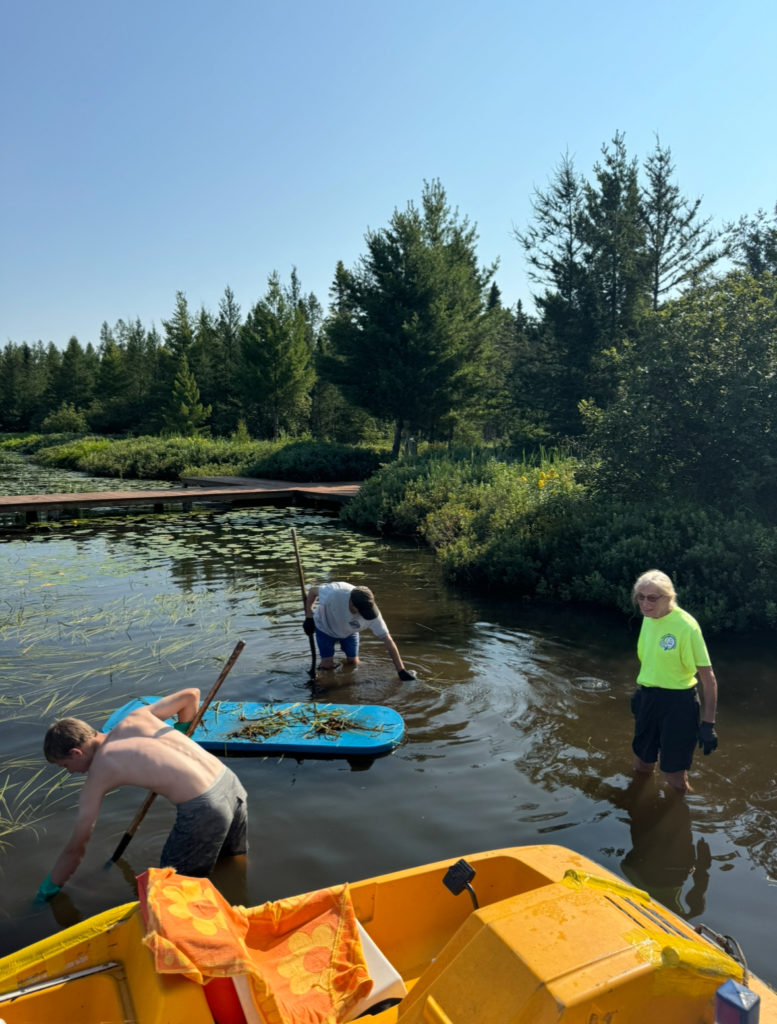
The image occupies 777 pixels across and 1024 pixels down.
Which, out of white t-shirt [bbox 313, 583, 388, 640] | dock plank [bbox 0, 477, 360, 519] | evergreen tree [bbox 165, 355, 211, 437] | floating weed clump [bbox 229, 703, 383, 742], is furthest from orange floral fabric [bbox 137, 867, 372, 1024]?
evergreen tree [bbox 165, 355, 211, 437]

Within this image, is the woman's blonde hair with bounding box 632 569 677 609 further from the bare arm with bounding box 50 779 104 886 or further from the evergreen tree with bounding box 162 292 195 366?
the evergreen tree with bounding box 162 292 195 366

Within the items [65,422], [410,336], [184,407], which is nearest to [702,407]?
[410,336]

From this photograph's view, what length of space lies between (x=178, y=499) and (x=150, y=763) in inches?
692

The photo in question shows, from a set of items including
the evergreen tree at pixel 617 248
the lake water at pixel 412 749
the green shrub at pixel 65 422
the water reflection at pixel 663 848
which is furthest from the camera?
the green shrub at pixel 65 422

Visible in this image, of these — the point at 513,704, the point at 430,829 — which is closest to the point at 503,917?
the point at 430,829

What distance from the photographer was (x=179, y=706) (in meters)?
4.52

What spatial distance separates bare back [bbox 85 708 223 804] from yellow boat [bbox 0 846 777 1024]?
86cm

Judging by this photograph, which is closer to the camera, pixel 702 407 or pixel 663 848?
pixel 663 848

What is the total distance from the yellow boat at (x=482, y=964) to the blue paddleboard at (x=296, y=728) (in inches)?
97.0

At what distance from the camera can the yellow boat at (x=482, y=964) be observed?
7.18ft

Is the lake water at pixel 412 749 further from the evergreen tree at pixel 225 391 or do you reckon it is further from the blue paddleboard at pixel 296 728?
the evergreen tree at pixel 225 391

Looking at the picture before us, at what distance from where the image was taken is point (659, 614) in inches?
185

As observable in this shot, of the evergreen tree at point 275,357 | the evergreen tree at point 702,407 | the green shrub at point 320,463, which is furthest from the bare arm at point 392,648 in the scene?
the evergreen tree at point 275,357

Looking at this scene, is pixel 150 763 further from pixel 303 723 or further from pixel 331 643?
pixel 331 643
